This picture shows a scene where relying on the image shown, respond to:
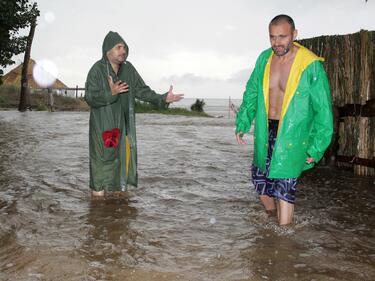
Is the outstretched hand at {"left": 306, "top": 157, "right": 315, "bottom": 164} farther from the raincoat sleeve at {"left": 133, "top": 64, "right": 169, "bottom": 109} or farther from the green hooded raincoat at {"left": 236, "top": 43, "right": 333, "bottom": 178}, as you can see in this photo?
the raincoat sleeve at {"left": 133, "top": 64, "right": 169, "bottom": 109}

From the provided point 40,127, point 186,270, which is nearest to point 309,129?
point 186,270

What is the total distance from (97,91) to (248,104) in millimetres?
1828

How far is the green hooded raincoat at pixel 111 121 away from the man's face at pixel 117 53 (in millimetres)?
43

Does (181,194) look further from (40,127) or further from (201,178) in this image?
(40,127)

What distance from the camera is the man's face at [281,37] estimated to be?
4.39m

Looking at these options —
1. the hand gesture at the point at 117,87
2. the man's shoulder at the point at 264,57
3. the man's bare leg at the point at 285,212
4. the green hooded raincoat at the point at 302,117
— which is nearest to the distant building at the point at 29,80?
the hand gesture at the point at 117,87

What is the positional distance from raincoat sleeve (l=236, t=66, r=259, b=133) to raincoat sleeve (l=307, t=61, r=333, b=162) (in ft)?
2.33

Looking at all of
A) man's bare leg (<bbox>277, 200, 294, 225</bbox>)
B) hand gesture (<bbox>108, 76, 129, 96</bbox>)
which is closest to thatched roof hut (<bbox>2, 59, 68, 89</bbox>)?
hand gesture (<bbox>108, 76, 129, 96</bbox>)

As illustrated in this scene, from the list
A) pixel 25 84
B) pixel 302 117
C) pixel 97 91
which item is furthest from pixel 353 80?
pixel 25 84

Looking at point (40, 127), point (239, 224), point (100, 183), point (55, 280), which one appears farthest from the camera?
point (40, 127)

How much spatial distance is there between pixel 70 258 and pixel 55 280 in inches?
17.0

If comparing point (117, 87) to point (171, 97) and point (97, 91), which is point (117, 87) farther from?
point (171, 97)

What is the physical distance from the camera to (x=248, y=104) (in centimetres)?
509

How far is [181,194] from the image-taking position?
21.0ft
